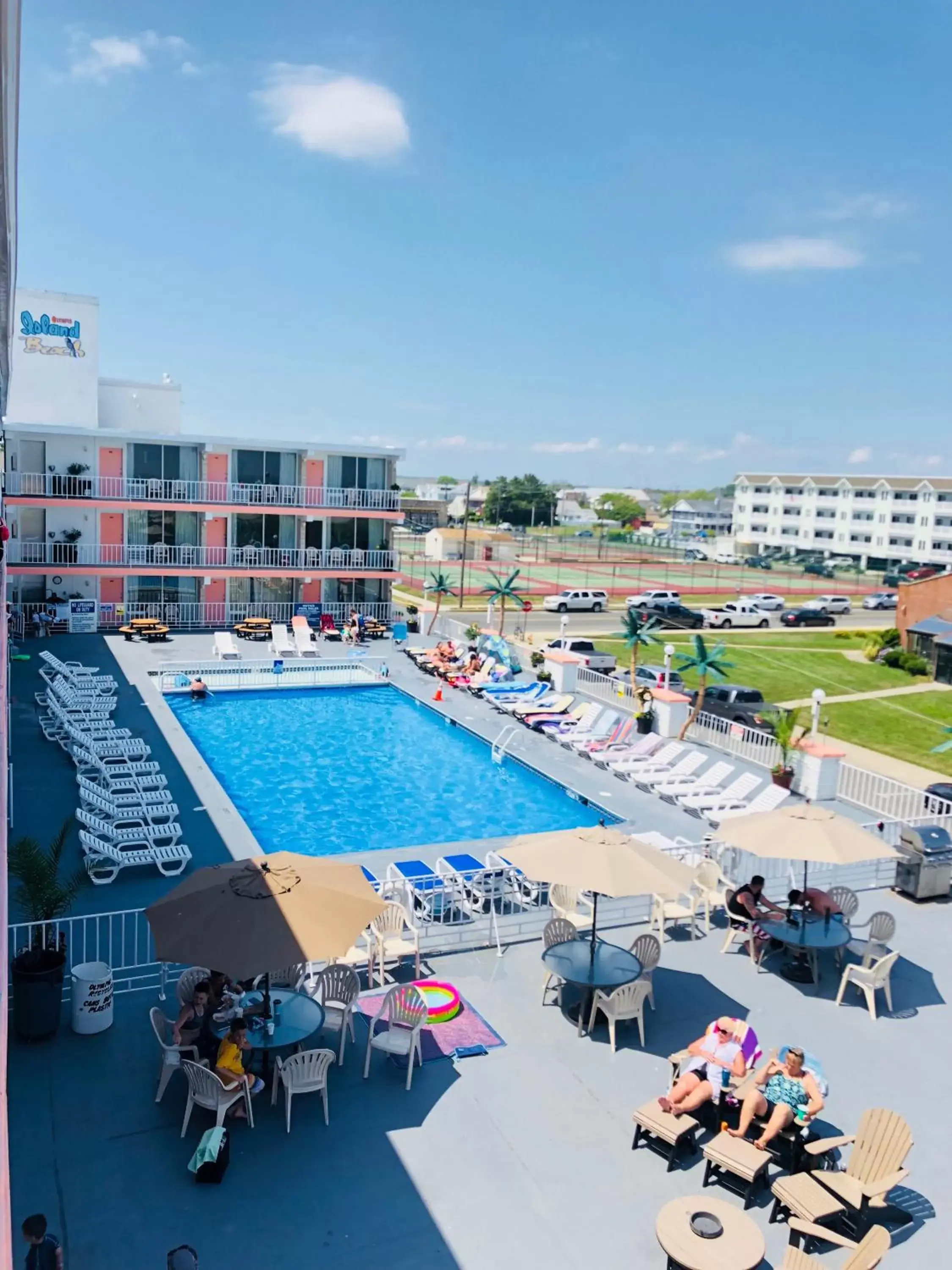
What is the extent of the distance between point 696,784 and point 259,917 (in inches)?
521

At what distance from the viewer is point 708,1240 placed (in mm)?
6855

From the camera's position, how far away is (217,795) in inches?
739

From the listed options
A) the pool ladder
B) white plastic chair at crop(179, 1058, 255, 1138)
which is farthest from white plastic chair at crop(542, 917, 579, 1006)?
the pool ladder

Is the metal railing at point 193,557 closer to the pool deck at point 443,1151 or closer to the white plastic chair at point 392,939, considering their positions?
the white plastic chair at point 392,939

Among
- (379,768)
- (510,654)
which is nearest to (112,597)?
(510,654)

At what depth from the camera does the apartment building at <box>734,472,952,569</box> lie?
3580 inches

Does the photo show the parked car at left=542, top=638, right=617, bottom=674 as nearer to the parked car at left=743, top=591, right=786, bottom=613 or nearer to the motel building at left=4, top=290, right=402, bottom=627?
the motel building at left=4, top=290, right=402, bottom=627

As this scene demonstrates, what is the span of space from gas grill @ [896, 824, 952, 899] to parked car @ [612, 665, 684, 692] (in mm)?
12664

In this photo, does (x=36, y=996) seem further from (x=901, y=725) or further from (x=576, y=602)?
(x=576, y=602)

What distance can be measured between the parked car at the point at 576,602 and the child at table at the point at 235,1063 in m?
46.3

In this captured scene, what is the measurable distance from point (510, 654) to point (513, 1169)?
77.5 feet

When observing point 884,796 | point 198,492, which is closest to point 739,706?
point 884,796

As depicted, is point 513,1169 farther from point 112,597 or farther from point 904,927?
point 112,597

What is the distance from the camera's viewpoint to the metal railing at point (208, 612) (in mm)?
35625
